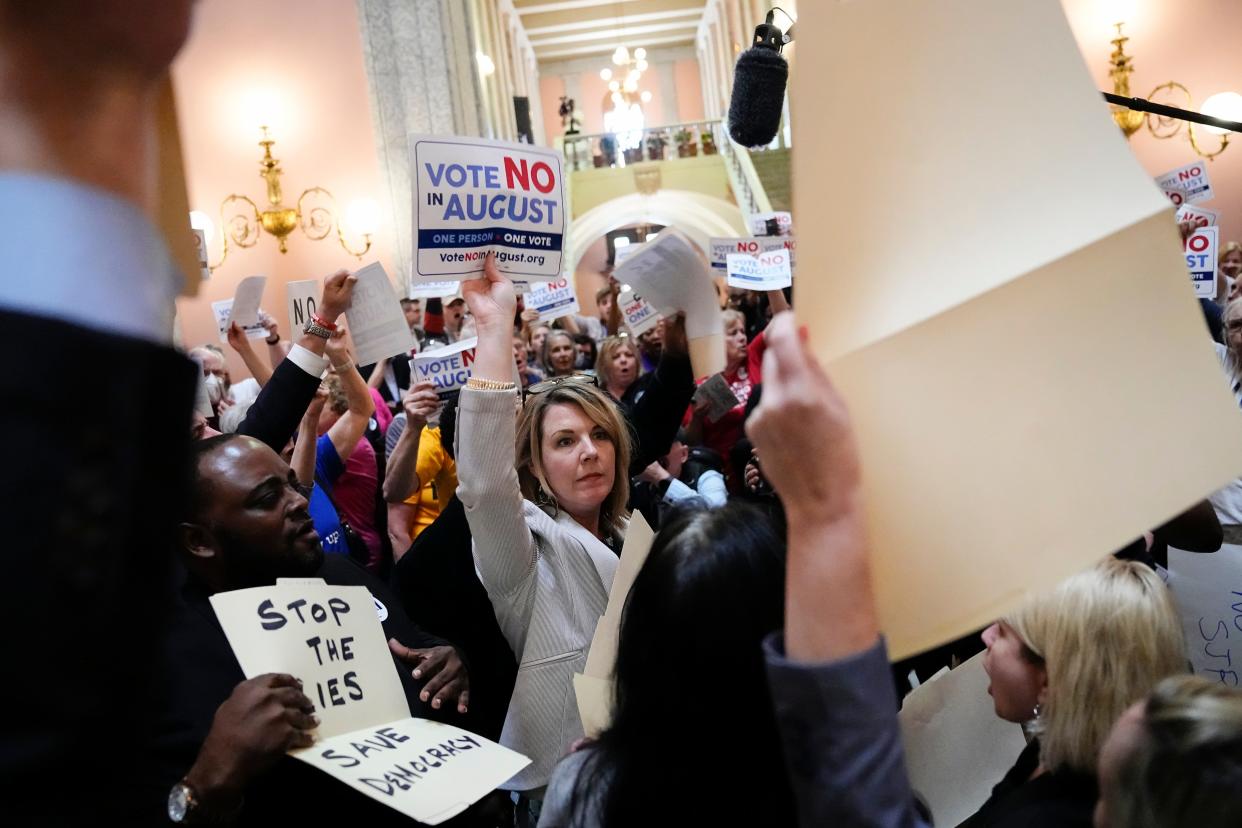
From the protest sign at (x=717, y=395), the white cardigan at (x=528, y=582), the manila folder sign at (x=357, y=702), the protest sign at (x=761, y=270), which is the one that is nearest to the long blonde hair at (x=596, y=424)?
the white cardigan at (x=528, y=582)

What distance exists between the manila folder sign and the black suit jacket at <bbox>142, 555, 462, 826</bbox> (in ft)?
0.33

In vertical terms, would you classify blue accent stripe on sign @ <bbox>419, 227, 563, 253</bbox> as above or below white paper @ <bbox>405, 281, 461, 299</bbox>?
below

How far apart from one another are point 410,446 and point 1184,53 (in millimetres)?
9934

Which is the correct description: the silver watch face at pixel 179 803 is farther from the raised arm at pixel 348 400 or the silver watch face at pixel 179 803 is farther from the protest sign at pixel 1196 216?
the protest sign at pixel 1196 216

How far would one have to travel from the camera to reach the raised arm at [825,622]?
69 cm

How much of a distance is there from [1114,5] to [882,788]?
11245mm

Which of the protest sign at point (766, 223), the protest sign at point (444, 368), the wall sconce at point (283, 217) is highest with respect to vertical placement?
the wall sconce at point (283, 217)

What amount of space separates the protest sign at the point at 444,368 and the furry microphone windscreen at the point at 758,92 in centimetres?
203

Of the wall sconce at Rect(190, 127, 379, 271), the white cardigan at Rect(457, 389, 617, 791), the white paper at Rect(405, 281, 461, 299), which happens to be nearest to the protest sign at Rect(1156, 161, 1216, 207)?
the white paper at Rect(405, 281, 461, 299)

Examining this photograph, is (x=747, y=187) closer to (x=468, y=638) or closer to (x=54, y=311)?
(x=468, y=638)

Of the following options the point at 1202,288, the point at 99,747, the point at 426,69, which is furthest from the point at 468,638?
the point at 426,69

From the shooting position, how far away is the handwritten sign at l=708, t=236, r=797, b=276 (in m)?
5.05

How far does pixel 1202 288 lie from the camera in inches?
200

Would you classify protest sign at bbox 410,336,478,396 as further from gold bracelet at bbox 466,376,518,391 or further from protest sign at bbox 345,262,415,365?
gold bracelet at bbox 466,376,518,391
